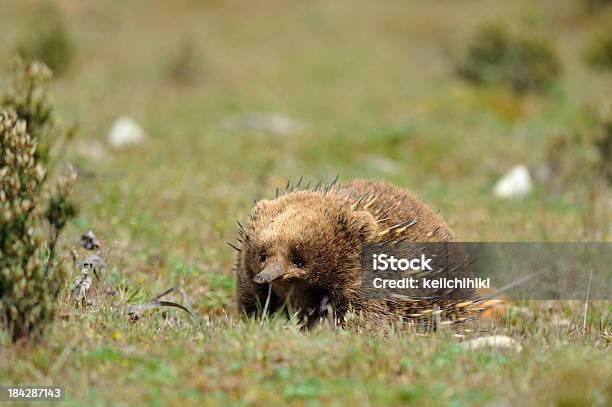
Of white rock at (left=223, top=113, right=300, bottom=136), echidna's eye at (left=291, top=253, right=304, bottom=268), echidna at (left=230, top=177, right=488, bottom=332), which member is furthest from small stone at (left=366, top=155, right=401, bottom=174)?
echidna's eye at (left=291, top=253, right=304, bottom=268)

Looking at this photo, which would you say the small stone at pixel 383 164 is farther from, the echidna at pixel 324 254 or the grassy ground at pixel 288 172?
the echidna at pixel 324 254

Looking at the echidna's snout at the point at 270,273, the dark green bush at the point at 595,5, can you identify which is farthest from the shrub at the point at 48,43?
the dark green bush at the point at 595,5

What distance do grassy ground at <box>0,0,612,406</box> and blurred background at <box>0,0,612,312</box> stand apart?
6cm

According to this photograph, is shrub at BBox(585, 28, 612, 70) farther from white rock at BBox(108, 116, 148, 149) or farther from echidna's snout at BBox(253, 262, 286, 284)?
echidna's snout at BBox(253, 262, 286, 284)

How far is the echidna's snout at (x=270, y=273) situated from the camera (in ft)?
14.2

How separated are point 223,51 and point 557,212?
568 inches

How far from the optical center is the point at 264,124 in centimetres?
1399

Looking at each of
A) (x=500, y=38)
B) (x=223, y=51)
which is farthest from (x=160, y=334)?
(x=223, y=51)

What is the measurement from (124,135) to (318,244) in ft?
25.7

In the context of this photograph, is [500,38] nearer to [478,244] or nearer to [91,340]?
[478,244]

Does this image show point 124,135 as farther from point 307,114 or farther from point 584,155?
point 584,155

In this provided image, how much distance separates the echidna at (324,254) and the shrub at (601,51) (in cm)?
1581

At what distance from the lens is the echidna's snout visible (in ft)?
14.2

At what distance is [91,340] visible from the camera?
405 cm
